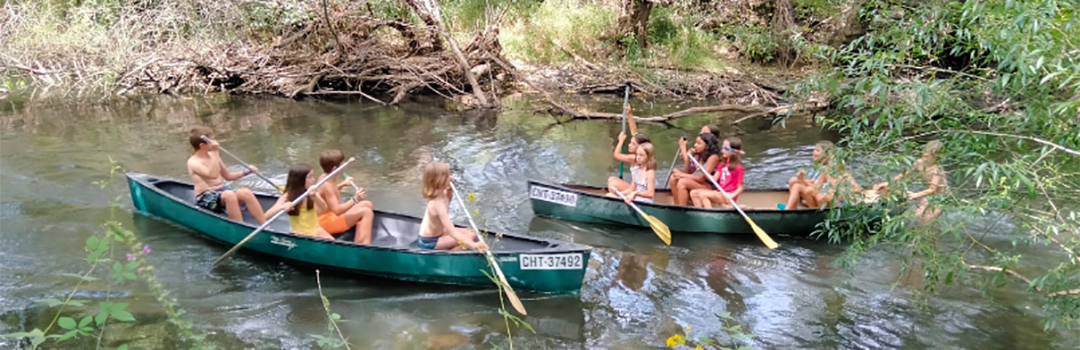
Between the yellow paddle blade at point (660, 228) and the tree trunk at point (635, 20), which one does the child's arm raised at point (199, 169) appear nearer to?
the yellow paddle blade at point (660, 228)

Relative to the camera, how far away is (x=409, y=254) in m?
5.88

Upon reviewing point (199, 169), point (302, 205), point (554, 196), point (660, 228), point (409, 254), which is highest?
point (199, 169)

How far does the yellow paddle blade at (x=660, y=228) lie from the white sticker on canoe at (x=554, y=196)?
81 centimetres

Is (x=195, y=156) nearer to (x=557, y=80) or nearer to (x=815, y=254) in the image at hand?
(x=815, y=254)

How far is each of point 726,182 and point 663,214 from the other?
2.61 feet

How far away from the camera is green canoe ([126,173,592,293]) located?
5.69 metres

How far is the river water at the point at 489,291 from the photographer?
211 inches

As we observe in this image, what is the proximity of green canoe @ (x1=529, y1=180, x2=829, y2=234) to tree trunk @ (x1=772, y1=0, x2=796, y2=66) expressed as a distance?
11.8m

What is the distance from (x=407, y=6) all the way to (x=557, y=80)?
12.3ft

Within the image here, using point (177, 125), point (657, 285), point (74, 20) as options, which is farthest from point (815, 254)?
point (74, 20)

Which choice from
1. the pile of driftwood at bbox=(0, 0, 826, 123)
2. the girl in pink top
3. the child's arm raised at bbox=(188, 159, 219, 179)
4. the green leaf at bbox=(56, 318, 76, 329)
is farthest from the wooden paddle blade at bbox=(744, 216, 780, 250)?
the pile of driftwood at bbox=(0, 0, 826, 123)

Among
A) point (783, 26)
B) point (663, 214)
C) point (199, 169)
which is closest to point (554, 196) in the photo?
point (663, 214)

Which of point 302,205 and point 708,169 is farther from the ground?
point 302,205

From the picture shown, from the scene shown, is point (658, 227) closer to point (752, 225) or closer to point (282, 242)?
point (752, 225)
